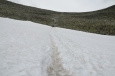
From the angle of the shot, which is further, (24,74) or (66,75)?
(66,75)

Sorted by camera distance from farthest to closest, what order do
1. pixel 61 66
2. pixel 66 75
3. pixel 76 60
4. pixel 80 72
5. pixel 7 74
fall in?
1. pixel 76 60
2. pixel 61 66
3. pixel 80 72
4. pixel 66 75
5. pixel 7 74

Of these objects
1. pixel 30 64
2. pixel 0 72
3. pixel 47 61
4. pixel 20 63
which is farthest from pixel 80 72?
pixel 0 72

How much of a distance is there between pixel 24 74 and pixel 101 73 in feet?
8.45

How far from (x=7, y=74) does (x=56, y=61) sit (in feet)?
6.40

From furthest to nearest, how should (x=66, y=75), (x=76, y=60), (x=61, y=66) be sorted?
(x=76, y=60), (x=61, y=66), (x=66, y=75)

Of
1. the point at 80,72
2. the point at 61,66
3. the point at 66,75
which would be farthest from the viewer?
the point at 61,66

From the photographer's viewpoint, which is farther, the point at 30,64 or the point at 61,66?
the point at 61,66

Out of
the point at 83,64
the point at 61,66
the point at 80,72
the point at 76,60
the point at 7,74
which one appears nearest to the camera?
the point at 7,74

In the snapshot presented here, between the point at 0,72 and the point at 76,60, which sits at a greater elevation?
the point at 0,72

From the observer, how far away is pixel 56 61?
448 centimetres

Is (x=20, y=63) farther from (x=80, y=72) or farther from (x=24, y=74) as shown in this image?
(x=80, y=72)

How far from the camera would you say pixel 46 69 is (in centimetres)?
366

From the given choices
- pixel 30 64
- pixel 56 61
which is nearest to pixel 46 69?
pixel 30 64

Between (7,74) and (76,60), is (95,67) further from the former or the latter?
(7,74)
